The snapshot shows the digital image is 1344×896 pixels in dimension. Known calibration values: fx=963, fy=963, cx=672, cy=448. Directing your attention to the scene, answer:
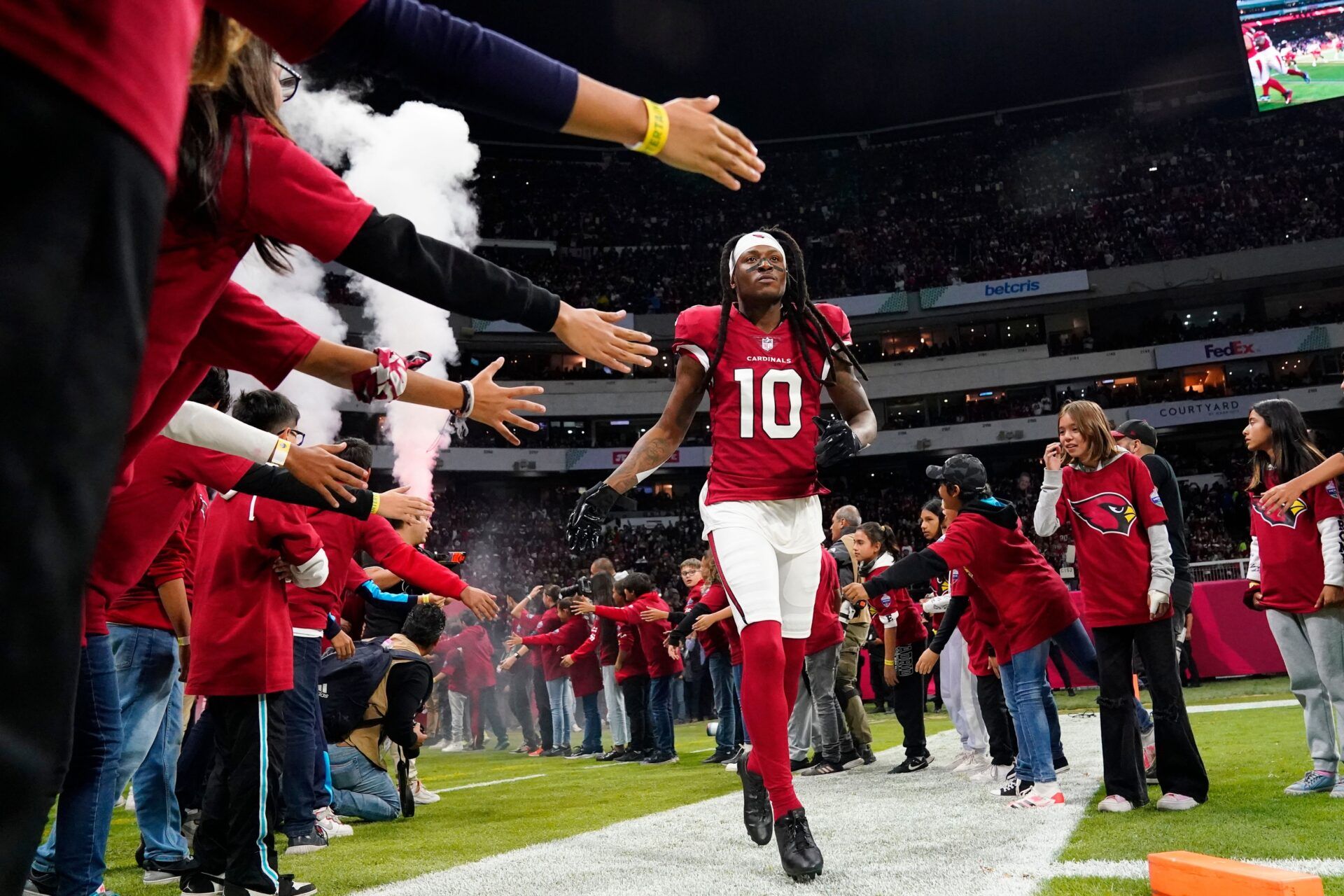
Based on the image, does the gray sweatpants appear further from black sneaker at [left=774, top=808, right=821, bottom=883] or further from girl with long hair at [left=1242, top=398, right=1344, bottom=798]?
black sneaker at [left=774, top=808, right=821, bottom=883]

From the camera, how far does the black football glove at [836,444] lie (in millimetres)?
4254

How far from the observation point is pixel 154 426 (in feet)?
5.98

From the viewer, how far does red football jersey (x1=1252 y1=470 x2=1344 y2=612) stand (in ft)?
17.5

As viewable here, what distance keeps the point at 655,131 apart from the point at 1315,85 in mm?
42643


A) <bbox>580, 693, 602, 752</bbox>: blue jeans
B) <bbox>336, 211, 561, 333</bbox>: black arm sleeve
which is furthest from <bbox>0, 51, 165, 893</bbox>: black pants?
<bbox>580, 693, 602, 752</bbox>: blue jeans

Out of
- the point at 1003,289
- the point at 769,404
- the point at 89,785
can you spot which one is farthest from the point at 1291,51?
the point at 89,785

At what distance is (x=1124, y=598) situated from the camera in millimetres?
5055

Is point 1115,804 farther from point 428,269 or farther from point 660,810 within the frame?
point 428,269

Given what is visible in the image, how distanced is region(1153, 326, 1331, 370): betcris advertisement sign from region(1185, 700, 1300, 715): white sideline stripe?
1251 inches

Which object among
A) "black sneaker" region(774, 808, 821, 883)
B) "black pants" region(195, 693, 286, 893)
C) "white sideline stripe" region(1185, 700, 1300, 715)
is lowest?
"white sideline stripe" region(1185, 700, 1300, 715)

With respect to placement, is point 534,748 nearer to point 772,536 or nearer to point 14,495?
point 772,536

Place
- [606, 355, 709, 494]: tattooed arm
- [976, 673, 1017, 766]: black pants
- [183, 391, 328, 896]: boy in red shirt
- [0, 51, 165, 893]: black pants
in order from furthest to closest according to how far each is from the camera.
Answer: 1. [976, 673, 1017, 766]: black pants
2. [606, 355, 709, 494]: tattooed arm
3. [183, 391, 328, 896]: boy in red shirt
4. [0, 51, 165, 893]: black pants

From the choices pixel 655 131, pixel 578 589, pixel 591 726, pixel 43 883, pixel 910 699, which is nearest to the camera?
pixel 655 131

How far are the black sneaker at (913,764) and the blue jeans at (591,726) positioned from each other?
546 centimetres
